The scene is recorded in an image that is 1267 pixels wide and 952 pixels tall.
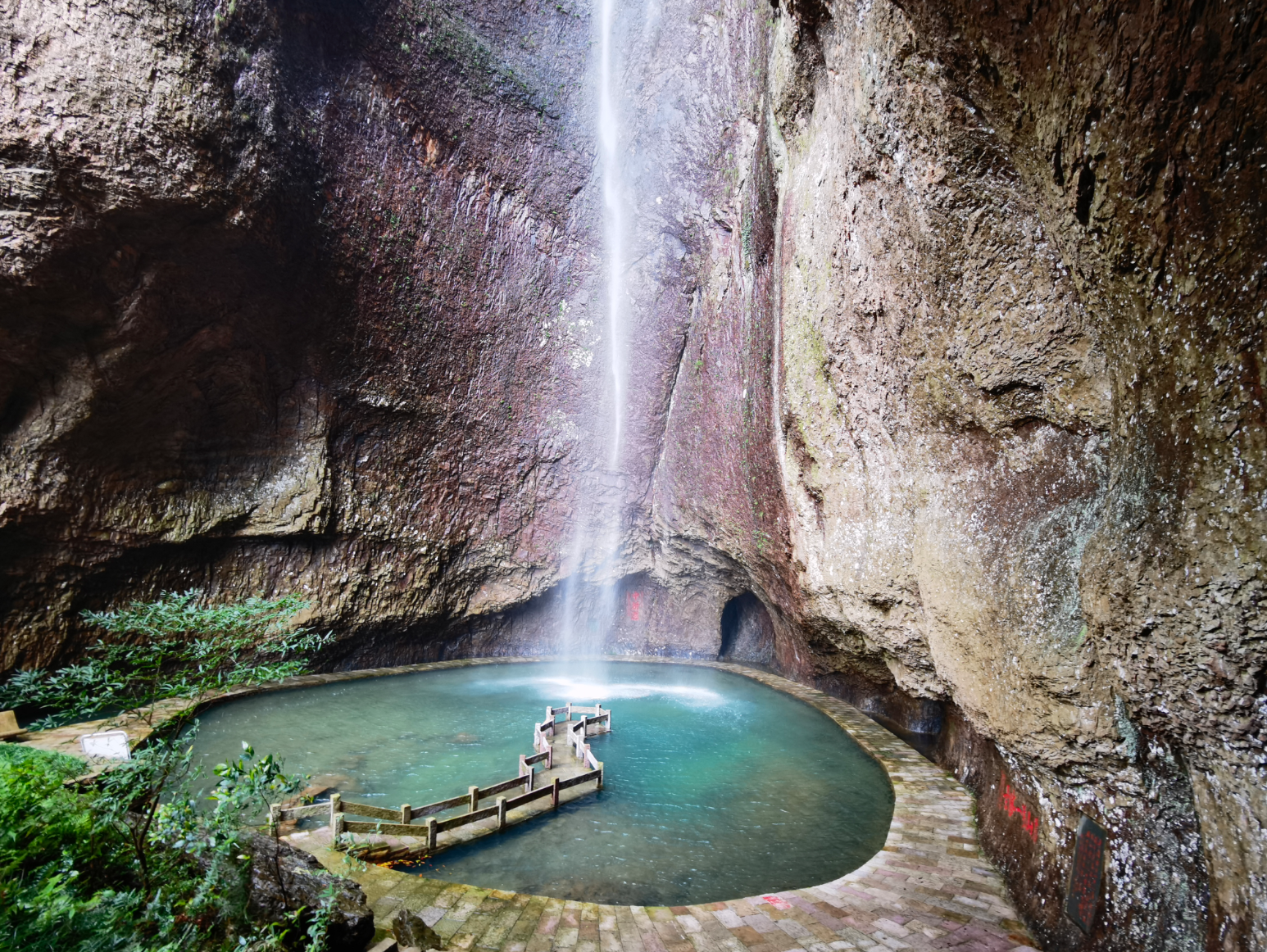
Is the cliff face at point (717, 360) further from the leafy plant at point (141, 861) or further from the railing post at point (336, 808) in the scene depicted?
the railing post at point (336, 808)

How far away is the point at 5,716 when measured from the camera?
8.41 meters

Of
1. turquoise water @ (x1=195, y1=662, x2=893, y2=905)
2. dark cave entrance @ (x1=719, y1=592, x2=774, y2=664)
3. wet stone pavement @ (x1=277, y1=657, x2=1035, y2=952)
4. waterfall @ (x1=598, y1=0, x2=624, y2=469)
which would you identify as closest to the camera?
wet stone pavement @ (x1=277, y1=657, x2=1035, y2=952)

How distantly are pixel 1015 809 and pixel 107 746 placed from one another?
9505mm

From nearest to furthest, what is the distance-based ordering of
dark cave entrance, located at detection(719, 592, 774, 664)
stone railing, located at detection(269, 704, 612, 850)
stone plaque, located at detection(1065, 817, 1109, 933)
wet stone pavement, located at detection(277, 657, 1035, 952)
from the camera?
1. stone plaque, located at detection(1065, 817, 1109, 933)
2. wet stone pavement, located at detection(277, 657, 1035, 952)
3. stone railing, located at detection(269, 704, 612, 850)
4. dark cave entrance, located at detection(719, 592, 774, 664)

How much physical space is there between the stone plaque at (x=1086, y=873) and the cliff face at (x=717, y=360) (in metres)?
0.10

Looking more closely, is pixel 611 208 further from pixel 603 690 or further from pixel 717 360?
pixel 603 690

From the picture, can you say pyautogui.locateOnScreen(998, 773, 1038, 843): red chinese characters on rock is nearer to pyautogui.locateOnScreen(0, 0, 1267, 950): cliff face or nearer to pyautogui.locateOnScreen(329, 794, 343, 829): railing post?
pyautogui.locateOnScreen(0, 0, 1267, 950): cliff face

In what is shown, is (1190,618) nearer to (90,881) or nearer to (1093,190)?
(1093,190)

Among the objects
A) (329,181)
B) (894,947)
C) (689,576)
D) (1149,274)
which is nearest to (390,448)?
(329,181)

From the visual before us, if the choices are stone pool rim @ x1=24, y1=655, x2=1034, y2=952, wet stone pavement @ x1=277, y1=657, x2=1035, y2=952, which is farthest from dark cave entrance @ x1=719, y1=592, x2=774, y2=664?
wet stone pavement @ x1=277, y1=657, x2=1035, y2=952

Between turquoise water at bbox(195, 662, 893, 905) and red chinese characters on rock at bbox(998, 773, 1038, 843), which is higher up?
red chinese characters on rock at bbox(998, 773, 1038, 843)

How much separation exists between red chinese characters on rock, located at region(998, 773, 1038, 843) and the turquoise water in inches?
57.6

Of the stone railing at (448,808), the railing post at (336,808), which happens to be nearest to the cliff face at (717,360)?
the stone railing at (448,808)

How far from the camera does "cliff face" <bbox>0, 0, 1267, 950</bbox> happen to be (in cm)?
327
